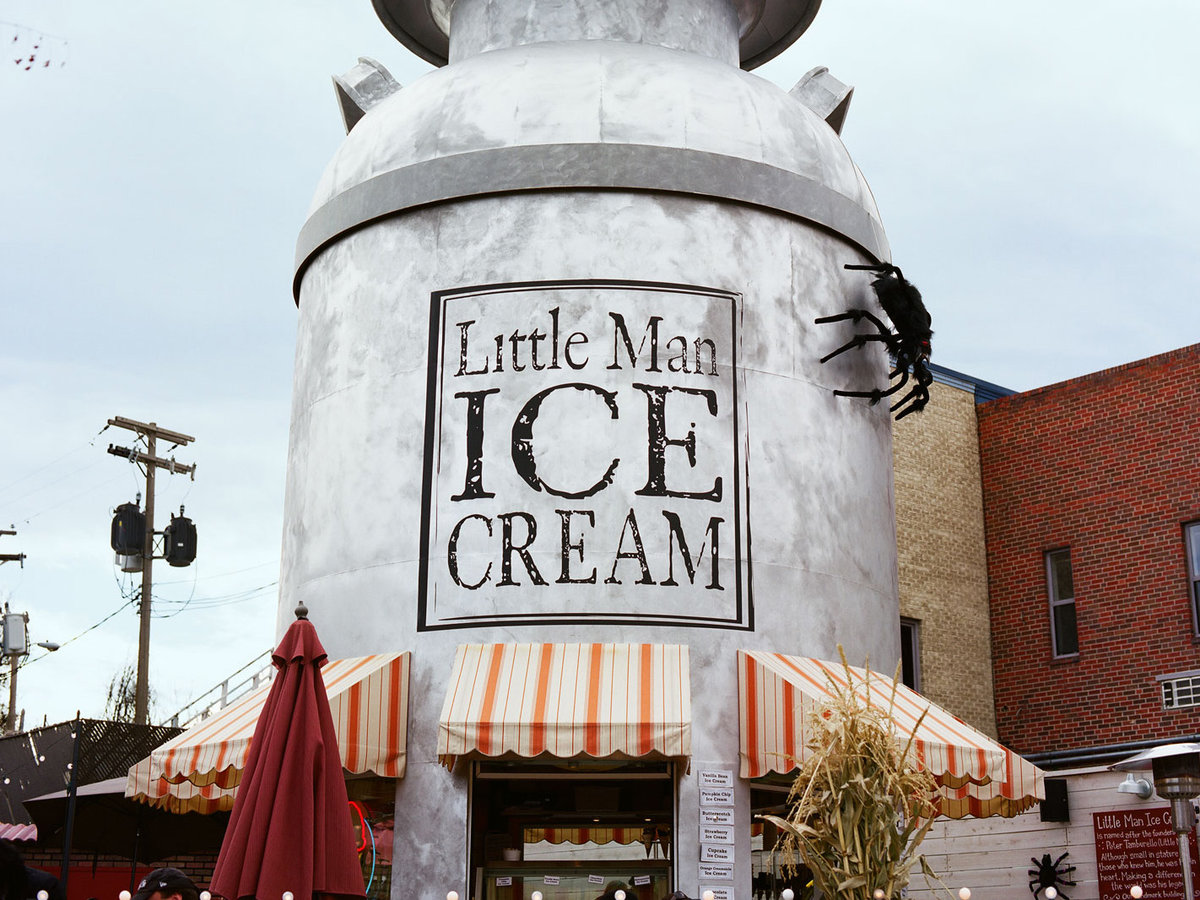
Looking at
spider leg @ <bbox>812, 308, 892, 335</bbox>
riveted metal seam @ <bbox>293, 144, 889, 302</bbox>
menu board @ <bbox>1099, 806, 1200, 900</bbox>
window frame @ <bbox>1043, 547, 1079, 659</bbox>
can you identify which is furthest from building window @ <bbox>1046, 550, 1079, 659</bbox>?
riveted metal seam @ <bbox>293, 144, 889, 302</bbox>

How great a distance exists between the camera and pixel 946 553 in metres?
20.4

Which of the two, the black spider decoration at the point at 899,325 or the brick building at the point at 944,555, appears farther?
the brick building at the point at 944,555

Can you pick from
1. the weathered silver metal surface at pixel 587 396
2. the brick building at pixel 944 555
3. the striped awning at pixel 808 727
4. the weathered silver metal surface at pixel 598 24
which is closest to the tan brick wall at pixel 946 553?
the brick building at pixel 944 555

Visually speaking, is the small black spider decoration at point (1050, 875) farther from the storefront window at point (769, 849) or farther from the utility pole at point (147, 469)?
the utility pole at point (147, 469)

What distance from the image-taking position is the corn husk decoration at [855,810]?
21.9ft

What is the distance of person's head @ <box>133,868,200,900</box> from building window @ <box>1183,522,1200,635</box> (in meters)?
15.1

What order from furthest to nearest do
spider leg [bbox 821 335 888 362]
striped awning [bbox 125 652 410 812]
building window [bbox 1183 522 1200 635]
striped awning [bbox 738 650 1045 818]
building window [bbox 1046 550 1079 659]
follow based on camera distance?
building window [bbox 1046 550 1079 659], building window [bbox 1183 522 1200 635], spider leg [bbox 821 335 888 362], striped awning [bbox 125 652 410 812], striped awning [bbox 738 650 1045 818]

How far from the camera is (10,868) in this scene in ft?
23.1

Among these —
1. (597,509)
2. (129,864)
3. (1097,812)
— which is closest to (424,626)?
(597,509)

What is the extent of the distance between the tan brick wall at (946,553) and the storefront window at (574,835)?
339 inches

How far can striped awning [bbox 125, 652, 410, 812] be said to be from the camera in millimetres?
10945

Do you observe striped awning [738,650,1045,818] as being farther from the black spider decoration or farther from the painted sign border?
the black spider decoration

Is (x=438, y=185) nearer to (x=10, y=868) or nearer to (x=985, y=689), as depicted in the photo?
(x=10, y=868)

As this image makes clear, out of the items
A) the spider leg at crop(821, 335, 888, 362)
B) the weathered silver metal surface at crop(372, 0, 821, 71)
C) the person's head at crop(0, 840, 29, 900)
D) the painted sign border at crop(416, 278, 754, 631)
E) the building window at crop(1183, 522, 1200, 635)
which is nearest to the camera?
the person's head at crop(0, 840, 29, 900)
